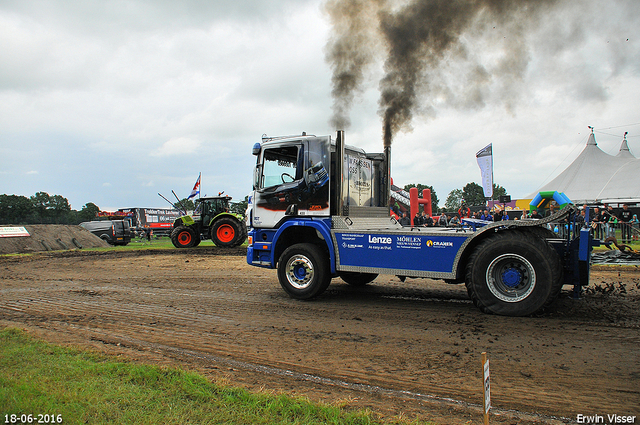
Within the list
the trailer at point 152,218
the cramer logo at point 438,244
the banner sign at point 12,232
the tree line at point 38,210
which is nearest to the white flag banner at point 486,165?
the cramer logo at point 438,244

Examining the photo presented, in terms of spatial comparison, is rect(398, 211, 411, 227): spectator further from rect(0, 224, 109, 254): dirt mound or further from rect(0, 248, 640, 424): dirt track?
rect(0, 224, 109, 254): dirt mound

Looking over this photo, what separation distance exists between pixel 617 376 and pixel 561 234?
2.67 metres

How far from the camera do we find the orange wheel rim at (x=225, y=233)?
63.7 feet

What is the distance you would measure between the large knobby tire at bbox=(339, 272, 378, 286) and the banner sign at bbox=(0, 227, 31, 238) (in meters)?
Answer: 18.9

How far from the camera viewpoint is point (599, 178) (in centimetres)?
3028

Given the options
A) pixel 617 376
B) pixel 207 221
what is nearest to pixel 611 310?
pixel 617 376

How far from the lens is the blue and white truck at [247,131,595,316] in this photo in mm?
5816

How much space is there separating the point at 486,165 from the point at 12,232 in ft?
78.8

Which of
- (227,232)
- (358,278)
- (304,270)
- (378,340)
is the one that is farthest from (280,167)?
(227,232)

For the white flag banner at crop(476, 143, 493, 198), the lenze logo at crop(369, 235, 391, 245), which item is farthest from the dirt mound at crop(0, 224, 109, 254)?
the white flag banner at crop(476, 143, 493, 198)

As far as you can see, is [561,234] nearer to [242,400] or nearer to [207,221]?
[242,400]

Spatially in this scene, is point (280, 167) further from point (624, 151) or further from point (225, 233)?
point (624, 151)

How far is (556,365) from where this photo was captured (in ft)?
13.6

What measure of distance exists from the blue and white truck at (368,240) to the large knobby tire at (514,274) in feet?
0.04
